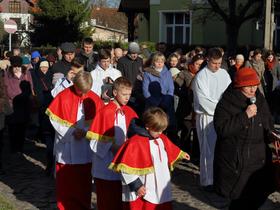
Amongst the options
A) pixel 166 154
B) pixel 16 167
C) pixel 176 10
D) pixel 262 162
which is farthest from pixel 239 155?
pixel 176 10

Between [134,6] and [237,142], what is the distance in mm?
33215

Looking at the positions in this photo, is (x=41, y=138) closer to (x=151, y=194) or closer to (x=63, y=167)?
(x=63, y=167)

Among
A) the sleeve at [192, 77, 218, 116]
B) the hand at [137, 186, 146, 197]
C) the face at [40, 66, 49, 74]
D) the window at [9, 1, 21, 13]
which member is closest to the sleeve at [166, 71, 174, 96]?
the sleeve at [192, 77, 218, 116]

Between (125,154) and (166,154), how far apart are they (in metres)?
0.40

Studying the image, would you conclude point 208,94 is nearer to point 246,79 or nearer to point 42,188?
point 246,79

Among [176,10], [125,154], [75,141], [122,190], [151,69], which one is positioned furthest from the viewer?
[176,10]

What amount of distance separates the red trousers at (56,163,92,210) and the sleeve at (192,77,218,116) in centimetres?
187

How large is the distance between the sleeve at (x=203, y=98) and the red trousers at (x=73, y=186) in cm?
187

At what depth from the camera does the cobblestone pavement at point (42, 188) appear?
748 cm

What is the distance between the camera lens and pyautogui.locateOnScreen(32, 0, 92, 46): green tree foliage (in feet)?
137

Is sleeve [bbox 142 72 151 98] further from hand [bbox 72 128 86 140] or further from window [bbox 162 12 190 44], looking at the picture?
window [bbox 162 12 190 44]

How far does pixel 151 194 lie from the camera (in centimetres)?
531

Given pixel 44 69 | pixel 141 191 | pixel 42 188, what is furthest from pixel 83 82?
pixel 44 69

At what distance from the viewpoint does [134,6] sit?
125 feet
